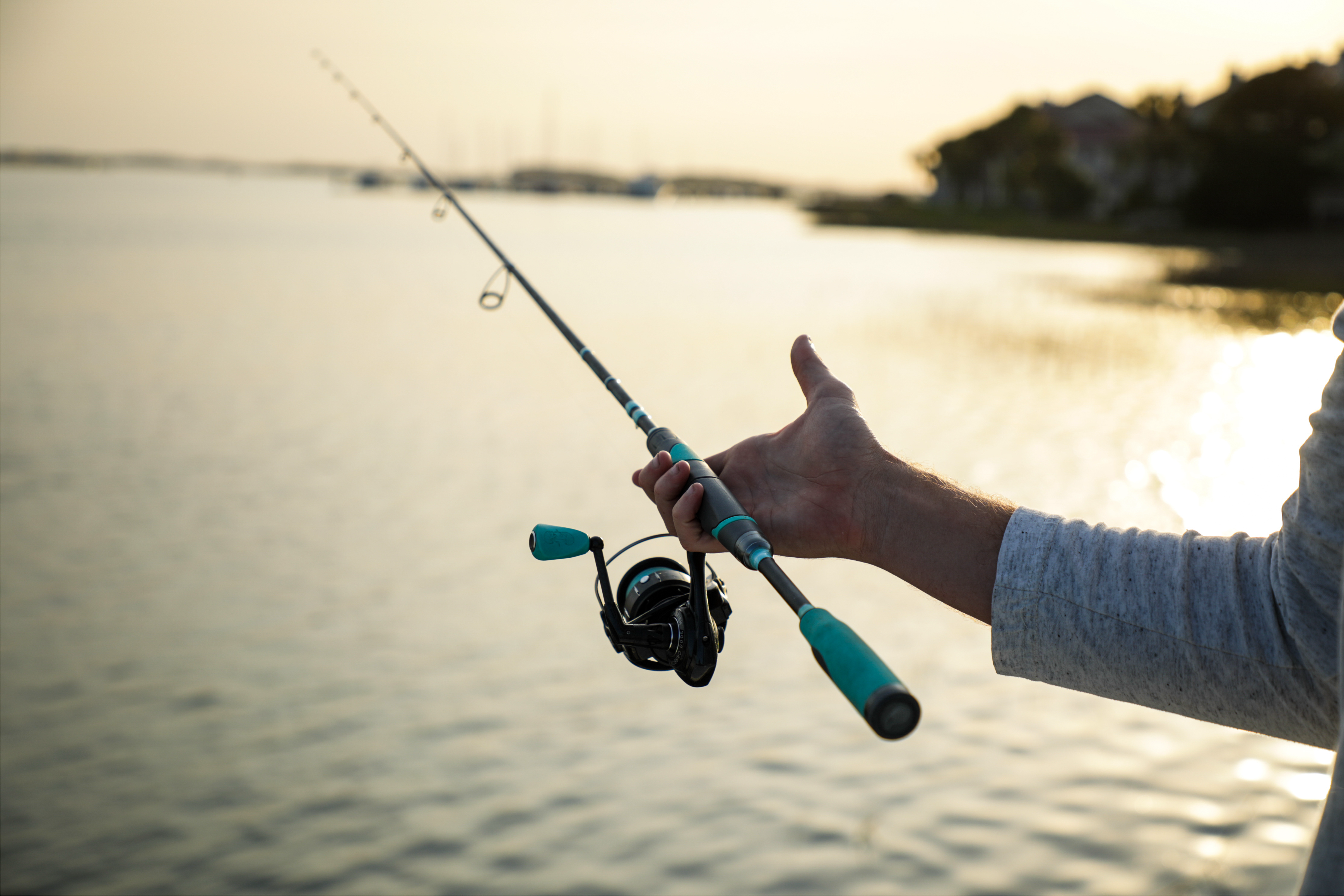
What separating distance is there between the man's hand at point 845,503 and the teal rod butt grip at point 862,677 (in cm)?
49

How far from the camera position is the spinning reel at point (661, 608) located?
6.30 ft

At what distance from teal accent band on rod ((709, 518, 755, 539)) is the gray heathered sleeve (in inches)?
16.5

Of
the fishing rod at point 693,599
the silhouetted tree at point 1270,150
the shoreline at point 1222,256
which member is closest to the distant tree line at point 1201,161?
the silhouetted tree at point 1270,150

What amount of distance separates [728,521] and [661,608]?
477 mm

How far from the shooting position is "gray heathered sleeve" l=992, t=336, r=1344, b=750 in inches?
55.4

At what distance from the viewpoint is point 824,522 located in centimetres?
197

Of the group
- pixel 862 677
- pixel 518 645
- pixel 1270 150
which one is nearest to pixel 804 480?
pixel 862 677

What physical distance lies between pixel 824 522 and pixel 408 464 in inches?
397

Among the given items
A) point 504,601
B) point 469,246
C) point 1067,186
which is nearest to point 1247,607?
point 504,601

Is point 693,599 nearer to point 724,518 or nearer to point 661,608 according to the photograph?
point 661,608

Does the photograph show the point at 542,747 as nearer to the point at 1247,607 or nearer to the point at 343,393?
the point at 1247,607

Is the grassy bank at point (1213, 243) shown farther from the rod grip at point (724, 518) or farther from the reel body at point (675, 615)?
the rod grip at point (724, 518)

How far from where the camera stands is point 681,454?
6.65 feet

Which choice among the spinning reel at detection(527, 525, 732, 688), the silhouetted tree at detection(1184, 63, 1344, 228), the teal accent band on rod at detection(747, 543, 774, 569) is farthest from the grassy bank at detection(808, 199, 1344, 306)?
the teal accent band on rod at detection(747, 543, 774, 569)
